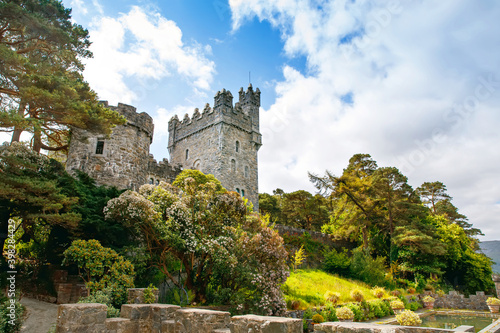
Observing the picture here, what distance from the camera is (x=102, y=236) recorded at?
10.5 m


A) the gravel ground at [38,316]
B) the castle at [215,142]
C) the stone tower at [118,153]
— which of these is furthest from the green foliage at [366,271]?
the gravel ground at [38,316]

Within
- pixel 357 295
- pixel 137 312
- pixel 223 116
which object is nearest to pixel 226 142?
pixel 223 116

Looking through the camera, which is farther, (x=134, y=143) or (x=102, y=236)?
(x=134, y=143)

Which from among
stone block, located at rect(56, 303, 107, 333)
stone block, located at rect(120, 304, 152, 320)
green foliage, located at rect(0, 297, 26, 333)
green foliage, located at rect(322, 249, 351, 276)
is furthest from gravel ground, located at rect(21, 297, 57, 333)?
green foliage, located at rect(322, 249, 351, 276)

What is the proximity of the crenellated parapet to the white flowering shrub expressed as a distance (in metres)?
5.98

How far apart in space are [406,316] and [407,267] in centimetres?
1426

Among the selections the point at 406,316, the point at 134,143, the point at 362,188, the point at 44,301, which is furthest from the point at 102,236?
the point at 362,188

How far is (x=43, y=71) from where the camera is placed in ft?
31.5

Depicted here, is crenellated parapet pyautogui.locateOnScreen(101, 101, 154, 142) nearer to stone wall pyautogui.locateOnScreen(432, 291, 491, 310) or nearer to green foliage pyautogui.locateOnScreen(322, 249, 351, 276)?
green foliage pyautogui.locateOnScreen(322, 249, 351, 276)

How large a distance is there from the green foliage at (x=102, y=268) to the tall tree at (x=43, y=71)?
11.9ft

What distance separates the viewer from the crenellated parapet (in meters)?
16.0

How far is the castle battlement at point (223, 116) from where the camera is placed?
3020 cm

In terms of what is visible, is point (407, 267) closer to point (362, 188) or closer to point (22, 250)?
point (362, 188)

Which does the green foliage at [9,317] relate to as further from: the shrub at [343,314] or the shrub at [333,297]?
the shrub at [333,297]
